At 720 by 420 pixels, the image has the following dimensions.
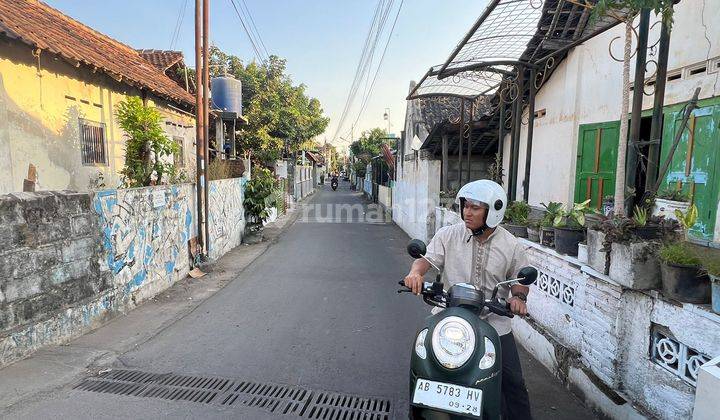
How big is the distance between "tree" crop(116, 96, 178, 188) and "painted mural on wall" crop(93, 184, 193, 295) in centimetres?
A: 36

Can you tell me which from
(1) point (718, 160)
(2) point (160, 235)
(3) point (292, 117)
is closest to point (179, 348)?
(2) point (160, 235)

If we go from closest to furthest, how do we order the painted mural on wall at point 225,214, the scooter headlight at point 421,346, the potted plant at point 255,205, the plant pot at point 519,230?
the scooter headlight at point 421,346
the plant pot at point 519,230
the painted mural on wall at point 225,214
the potted plant at point 255,205

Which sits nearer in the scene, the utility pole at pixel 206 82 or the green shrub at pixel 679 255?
the green shrub at pixel 679 255

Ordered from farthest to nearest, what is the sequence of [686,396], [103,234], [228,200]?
[228,200] < [103,234] < [686,396]

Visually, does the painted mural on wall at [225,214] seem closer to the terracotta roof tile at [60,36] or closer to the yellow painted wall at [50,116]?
the yellow painted wall at [50,116]

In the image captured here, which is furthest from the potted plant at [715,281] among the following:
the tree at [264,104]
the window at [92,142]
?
the tree at [264,104]

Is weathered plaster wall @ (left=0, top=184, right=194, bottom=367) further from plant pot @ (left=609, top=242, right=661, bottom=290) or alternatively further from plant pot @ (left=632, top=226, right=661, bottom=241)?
plant pot @ (left=632, top=226, right=661, bottom=241)

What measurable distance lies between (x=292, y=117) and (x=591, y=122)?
1609cm

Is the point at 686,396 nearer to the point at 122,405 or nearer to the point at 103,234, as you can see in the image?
the point at 122,405

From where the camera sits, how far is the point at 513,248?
2684 mm

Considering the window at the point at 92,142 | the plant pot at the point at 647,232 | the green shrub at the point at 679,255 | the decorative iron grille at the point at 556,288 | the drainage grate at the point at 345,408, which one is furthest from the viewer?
the window at the point at 92,142

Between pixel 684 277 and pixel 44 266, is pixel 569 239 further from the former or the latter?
pixel 44 266

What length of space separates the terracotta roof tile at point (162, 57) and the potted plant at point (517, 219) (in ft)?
39.7

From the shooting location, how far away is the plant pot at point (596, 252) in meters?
3.30
